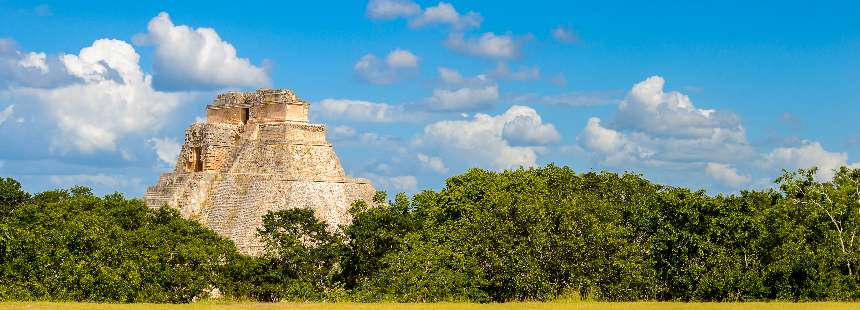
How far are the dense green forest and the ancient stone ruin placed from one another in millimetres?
7508

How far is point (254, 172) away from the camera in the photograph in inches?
2552

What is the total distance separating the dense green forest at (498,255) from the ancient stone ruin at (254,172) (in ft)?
24.6

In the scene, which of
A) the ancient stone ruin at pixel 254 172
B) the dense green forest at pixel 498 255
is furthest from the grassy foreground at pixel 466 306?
the ancient stone ruin at pixel 254 172

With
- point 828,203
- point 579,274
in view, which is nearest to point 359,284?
point 579,274

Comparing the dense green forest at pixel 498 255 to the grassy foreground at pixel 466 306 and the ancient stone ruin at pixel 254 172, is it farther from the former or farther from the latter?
Answer: the ancient stone ruin at pixel 254 172

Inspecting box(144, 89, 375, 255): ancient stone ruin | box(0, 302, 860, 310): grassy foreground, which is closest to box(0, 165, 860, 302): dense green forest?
box(0, 302, 860, 310): grassy foreground

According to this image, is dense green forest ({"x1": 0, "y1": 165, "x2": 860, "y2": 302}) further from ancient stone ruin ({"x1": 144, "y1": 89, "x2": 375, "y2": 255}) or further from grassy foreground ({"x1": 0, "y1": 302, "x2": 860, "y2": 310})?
ancient stone ruin ({"x1": 144, "y1": 89, "x2": 375, "y2": 255})

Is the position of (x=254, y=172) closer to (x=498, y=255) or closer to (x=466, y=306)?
(x=498, y=255)

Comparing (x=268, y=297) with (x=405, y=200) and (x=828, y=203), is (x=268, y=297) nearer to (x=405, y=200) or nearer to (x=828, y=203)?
(x=405, y=200)

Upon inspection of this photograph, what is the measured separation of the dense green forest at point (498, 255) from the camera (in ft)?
156

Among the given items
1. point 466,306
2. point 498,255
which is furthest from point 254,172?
point 466,306

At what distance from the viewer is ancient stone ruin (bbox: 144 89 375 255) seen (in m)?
62.4

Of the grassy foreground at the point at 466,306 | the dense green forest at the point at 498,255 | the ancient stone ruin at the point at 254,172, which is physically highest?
the ancient stone ruin at the point at 254,172

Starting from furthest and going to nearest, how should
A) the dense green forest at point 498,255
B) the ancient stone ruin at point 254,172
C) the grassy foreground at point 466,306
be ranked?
the ancient stone ruin at point 254,172
the dense green forest at point 498,255
the grassy foreground at point 466,306
